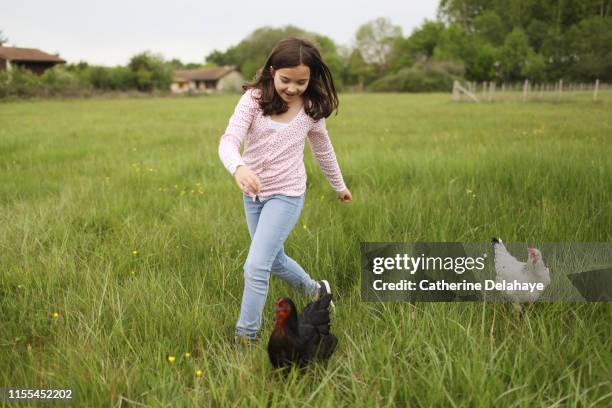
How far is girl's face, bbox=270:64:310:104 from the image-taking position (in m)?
2.19

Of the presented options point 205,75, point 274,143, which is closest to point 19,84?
point 274,143

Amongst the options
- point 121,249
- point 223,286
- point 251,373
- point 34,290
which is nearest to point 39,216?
point 121,249

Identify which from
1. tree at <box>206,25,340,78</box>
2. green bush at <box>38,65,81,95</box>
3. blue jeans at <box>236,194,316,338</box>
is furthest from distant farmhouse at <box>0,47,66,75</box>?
blue jeans at <box>236,194,316,338</box>

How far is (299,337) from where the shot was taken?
1.86 meters

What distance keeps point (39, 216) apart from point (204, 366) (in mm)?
2789

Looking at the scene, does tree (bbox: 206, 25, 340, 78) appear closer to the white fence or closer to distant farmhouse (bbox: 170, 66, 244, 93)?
distant farmhouse (bbox: 170, 66, 244, 93)

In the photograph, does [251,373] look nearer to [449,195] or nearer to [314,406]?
[314,406]

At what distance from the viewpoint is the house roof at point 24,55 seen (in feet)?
131

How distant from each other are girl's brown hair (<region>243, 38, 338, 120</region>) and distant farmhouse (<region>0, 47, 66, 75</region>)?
41715 millimetres

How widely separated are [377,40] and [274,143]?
8348cm

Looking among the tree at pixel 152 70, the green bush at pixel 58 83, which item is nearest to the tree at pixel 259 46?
the tree at pixel 152 70

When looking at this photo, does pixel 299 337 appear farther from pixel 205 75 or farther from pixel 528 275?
pixel 205 75

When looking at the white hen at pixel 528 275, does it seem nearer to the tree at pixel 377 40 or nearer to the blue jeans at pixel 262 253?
the blue jeans at pixel 262 253

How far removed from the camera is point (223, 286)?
2637mm
